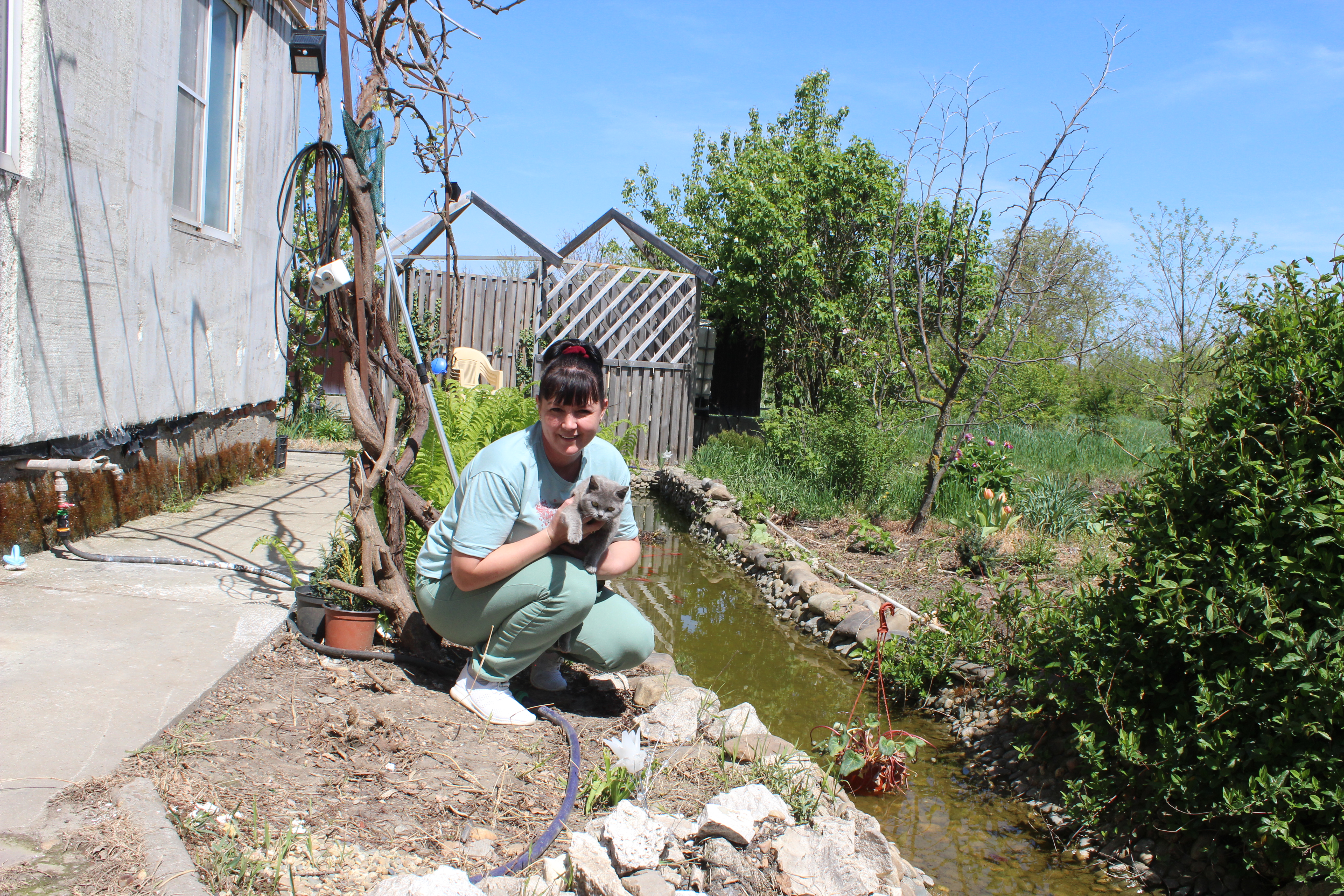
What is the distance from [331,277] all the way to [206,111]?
10.5 feet

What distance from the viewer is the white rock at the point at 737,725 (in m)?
3.03

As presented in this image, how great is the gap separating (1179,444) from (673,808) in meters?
2.18

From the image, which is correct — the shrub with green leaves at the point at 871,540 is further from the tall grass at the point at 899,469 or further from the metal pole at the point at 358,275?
the metal pole at the point at 358,275

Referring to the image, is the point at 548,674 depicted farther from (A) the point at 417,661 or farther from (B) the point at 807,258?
(B) the point at 807,258

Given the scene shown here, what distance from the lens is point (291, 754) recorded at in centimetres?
245

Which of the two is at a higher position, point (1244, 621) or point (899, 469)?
point (1244, 621)

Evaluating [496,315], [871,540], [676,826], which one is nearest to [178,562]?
[676,826]

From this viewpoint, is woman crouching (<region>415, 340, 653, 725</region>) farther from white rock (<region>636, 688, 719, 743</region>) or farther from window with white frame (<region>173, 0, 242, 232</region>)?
window with white frame (<region>173, 0, 242, 232</region>)

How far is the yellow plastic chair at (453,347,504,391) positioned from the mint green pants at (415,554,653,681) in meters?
5.48

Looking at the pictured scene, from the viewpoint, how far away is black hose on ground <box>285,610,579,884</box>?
2.12 metres

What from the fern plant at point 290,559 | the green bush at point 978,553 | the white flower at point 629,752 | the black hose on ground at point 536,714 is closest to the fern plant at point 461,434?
the fern plant at point 290,559

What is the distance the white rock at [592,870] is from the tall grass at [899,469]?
548 cm

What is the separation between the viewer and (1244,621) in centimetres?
264

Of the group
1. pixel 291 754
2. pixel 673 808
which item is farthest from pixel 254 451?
pixel 673 808
